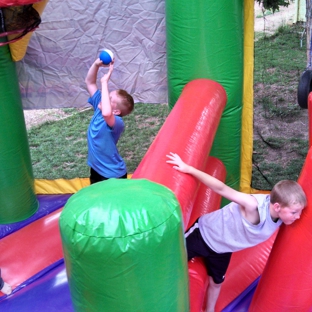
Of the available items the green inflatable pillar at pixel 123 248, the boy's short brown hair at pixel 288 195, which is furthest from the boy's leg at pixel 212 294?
the green inflatable pillar at pixel 123 248

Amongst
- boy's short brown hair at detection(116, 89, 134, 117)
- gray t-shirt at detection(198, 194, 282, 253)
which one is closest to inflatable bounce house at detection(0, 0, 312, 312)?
gray t-shirt at detection(198, 194, 282, 253)

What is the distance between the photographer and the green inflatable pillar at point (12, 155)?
2.93 metres

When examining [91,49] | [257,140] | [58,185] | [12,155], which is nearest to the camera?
[12,155]

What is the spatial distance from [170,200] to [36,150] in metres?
4.07

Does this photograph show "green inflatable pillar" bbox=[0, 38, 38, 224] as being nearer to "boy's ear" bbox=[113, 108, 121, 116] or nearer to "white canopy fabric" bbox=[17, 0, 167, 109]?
"white canopy fabric" bbox=[17, 0, 167, 109]

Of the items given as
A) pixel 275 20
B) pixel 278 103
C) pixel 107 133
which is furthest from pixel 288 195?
pixel 275 20

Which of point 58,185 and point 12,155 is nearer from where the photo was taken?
point 12,155

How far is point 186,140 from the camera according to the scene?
1.99m

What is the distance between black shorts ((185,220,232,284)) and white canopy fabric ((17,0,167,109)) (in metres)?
1.51

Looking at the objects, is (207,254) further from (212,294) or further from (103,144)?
(103,144)

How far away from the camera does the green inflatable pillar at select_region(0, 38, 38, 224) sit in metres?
2.93

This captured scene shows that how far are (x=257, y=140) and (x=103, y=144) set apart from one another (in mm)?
2503

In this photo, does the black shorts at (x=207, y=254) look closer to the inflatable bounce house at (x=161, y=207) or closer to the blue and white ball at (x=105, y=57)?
the inflatable bounce house at (x=161, y=207)

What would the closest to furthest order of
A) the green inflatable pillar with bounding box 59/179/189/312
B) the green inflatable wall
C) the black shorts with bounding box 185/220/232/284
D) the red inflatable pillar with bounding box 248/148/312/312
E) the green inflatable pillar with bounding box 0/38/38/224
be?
the green inflatable pillar with bounding box 59/179/189/312, the red inflatable pillar with bounding box 248/148/312/312, the black shorts with bounding box 185/220/232/284, the green inflatable wall, the green inflatable pillar with bounding box 0/38/38/224
